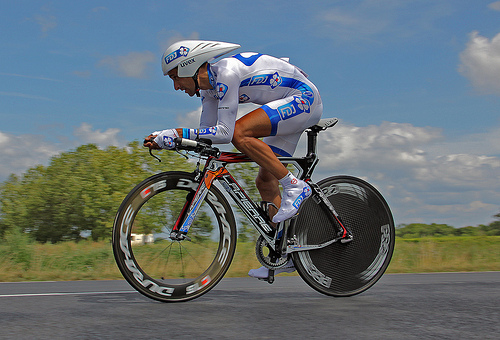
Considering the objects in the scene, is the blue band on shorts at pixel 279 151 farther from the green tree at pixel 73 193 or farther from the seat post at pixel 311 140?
the green tree at pixel 73 193

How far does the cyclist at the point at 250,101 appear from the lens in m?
4.48

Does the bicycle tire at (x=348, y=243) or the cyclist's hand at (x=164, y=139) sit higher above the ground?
the cyclist's hand at (x=164, y=139)

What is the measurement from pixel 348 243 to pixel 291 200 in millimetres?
867

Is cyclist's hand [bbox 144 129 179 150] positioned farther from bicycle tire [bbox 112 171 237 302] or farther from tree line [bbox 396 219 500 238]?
tree line [bbox 396 219 500 238]

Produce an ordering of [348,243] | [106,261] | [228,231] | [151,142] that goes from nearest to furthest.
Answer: [151,142]
[228,231]
[348,243]
[106,261]

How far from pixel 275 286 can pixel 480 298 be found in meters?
1.96

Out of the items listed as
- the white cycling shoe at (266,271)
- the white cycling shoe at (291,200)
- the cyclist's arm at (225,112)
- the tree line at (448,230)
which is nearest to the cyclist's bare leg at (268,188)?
the white cycling shoe at (291,200)

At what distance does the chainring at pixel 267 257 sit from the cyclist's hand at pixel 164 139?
3.97ft

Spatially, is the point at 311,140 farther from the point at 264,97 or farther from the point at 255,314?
the point at 255,314

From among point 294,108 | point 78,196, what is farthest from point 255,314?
point 78,196

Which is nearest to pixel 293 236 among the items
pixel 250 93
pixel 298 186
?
pixel 298 186

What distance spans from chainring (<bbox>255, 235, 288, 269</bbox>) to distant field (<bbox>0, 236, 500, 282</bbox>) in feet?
8.21

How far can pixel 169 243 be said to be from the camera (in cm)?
455

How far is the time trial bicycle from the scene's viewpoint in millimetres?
4379
